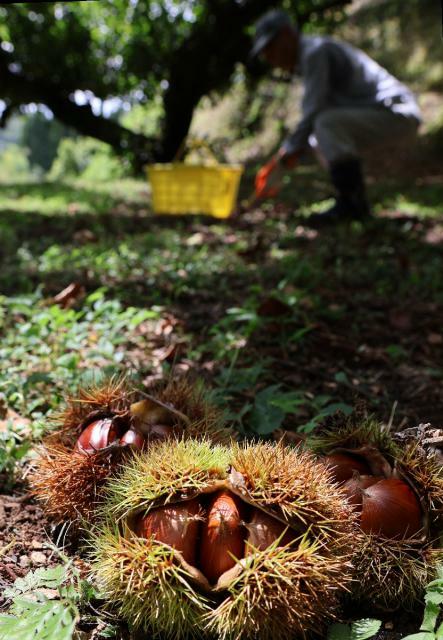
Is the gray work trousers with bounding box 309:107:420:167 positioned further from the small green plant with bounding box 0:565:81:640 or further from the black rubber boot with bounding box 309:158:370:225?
the small green plant with bounding box 0:565:81:640

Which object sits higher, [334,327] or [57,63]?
[57,63]

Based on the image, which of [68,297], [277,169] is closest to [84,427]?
[68,297]

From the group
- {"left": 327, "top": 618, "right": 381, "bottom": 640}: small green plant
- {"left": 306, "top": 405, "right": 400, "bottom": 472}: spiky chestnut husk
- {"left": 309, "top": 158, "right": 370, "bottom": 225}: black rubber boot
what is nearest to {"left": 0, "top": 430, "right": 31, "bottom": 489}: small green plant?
{"left": 306, "top": 405, "right": 400, "bottom": 472}: spiky chestnut husk

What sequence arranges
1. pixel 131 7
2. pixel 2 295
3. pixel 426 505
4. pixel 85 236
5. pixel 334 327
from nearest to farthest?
1. pixel 426 505
2. pixel 334 327
3. pixel 2 295
4. pixel 85 236
5. pixel 131 7

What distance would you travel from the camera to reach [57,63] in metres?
9.05

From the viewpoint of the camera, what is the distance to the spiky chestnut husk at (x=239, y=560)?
40.3 inches

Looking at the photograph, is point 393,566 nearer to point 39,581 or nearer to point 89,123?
point 39,581

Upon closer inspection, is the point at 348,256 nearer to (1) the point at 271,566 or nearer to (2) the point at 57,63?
(1) the point at 271,566

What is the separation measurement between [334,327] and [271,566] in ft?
6.27

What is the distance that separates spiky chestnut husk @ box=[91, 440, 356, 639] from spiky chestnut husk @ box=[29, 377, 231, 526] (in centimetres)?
13

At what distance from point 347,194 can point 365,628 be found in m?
4.54

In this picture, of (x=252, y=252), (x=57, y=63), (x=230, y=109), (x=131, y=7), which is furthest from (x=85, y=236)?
(x=230, y=109)

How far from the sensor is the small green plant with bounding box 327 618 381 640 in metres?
1.12

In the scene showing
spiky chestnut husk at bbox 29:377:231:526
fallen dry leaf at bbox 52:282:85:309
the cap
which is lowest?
fallen dry leaf at bbox 52:282:85:309
